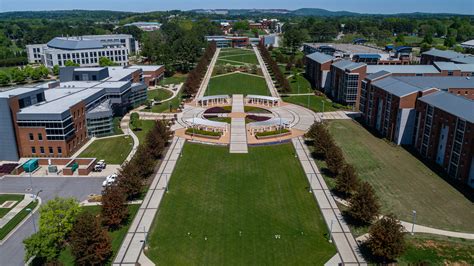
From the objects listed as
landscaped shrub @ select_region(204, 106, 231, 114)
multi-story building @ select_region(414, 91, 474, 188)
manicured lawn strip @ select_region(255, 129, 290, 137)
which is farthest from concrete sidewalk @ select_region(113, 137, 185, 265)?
multi-story building @ select_region(414, 91, 474, 188)

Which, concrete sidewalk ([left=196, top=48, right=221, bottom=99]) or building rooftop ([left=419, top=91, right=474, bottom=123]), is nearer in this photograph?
building rooftop ([left=419, top=91, right=474, bottom=123])

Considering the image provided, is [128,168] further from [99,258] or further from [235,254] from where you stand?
[235,254]

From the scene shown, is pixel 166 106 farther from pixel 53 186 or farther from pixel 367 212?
pixel 367 212

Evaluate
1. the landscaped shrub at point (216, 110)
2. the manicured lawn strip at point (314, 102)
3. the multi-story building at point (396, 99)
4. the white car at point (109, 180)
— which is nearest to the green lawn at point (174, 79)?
the landscaped shrub at point (216, 110)

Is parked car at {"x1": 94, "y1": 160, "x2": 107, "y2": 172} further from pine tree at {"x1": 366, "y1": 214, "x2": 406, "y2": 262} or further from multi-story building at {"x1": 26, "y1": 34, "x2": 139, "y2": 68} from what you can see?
multi-story building at {"x1": 26, "y1": 34, "x2": 139, "y2": 68}

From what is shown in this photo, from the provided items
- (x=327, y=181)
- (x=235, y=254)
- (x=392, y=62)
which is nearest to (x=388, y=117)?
(x=327, y=181)

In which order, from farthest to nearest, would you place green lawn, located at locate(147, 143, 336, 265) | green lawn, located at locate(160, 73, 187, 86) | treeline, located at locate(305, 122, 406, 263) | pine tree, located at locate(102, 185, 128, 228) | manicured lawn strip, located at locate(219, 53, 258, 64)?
manicured lawn strip, located at locate(219, 53, 258, 64)
green lawn, located at locate(160, 73, 187, 86)
pine tree, located at locate(102, 185, 128, 228)
green lawn, located at locate(147, 143, 336, 265)
treeline, located at locate(305, 122, 406, 263)

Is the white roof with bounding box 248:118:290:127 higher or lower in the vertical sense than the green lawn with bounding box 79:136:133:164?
higher
